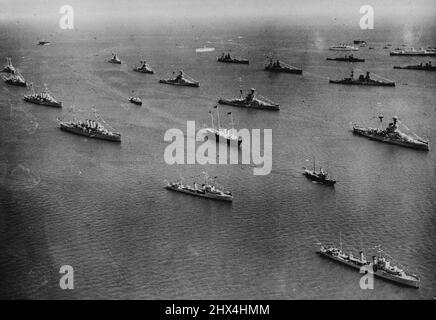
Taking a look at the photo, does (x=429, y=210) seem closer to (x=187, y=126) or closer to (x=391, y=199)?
(x=391, y=199)

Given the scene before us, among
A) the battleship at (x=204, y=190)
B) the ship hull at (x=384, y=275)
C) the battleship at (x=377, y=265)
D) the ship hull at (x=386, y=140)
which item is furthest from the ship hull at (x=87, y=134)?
the ship hull at (x=384, y=275)

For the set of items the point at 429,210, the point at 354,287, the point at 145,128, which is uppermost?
the point at 145,128

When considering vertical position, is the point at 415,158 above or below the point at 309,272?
above

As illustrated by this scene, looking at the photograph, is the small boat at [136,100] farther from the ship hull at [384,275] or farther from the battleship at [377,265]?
the ship hull at [384,275]

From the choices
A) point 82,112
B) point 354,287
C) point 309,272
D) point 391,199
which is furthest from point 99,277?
point 82,112

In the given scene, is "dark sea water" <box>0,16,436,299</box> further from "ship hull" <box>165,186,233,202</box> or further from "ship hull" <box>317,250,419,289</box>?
"ship hull" <box>165,186,233,202</box>
